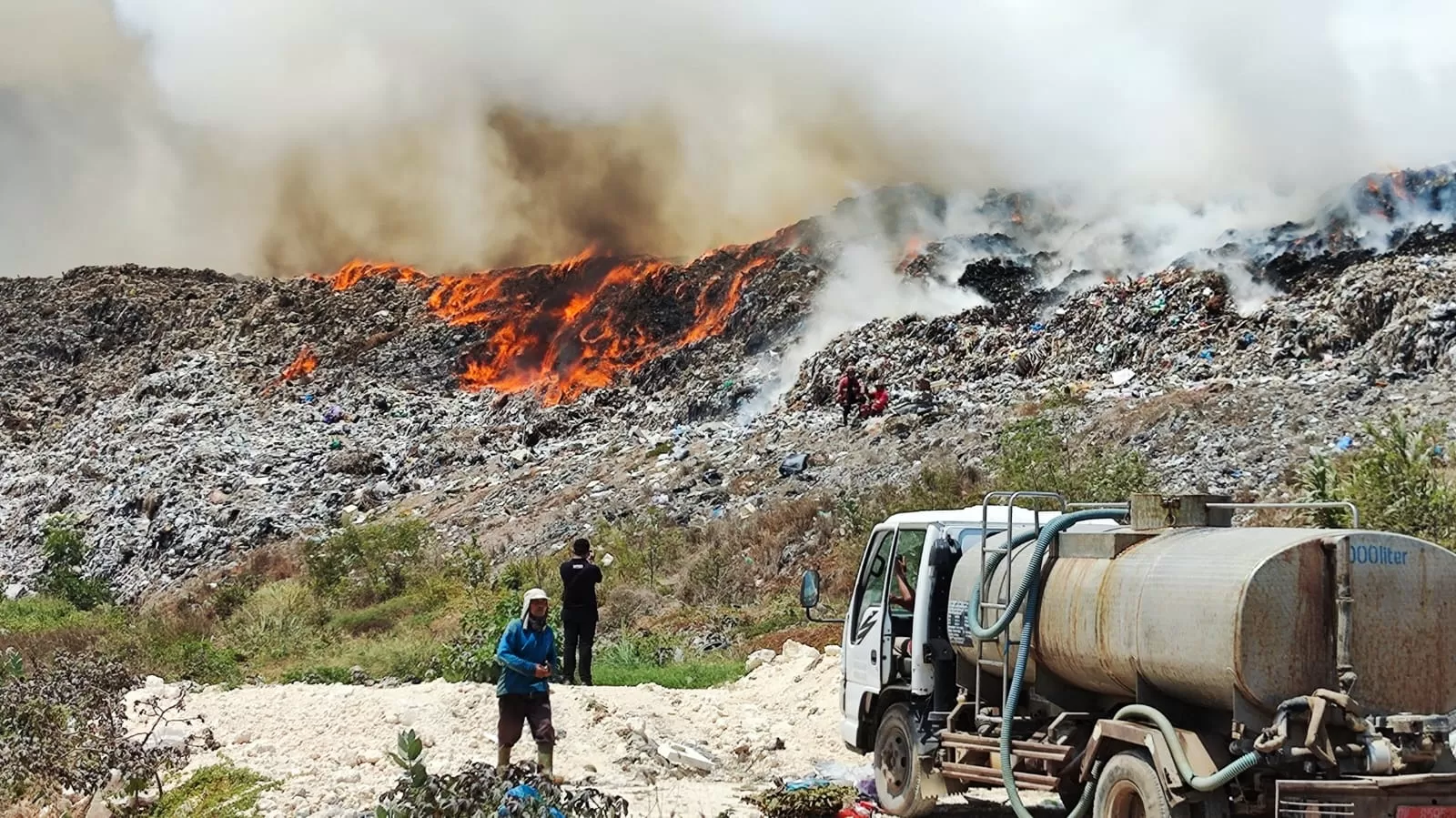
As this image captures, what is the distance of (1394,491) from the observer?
46.0ft

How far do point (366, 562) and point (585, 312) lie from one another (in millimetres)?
21219

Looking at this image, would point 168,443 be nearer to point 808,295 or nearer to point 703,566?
point 808,295

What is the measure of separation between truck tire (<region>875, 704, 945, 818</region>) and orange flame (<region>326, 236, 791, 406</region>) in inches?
1199

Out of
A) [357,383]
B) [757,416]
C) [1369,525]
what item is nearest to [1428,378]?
[1369,525]

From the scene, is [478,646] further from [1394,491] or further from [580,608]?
[1394,491]

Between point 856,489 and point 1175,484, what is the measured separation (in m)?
5.46

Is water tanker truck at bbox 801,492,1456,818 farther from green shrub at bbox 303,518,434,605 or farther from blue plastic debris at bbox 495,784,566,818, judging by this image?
green shrub at bbox 303,518,434,605

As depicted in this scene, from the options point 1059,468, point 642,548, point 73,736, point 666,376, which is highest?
point 666,376

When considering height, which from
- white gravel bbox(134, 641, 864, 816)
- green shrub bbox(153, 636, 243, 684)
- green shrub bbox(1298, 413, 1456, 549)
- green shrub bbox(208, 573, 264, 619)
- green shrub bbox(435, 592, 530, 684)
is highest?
green shrub bbox(1298, 413, 1456, 549)

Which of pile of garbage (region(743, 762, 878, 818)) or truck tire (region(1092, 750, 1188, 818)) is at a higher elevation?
truck tire (region(1092, 750, 1188, 818))

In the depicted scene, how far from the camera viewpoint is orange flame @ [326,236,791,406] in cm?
4062

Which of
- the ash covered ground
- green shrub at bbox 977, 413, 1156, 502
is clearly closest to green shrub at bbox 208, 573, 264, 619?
the ash covered ground

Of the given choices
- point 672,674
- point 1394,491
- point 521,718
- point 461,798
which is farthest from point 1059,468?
point 461,798

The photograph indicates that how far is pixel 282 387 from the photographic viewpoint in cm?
4019
